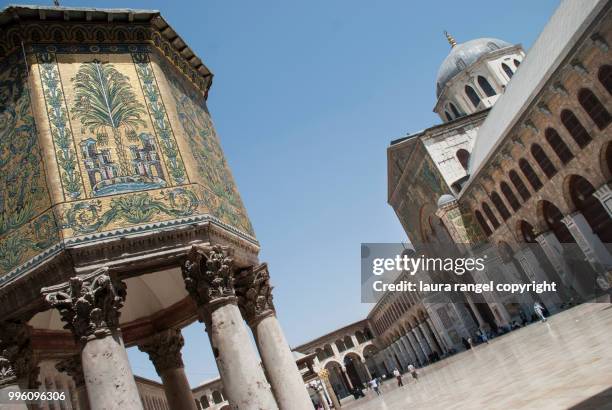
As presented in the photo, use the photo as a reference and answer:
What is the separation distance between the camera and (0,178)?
289 inches

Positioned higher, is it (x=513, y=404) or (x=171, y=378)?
(x=171, y=378)

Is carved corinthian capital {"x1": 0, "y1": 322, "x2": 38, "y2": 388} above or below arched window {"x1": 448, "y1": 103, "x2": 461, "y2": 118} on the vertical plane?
below

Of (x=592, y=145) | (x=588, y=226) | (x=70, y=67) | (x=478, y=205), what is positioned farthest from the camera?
(x=478, y=205)

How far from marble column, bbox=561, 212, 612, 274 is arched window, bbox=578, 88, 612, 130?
423 centimetres

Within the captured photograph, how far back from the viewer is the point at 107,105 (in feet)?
24.4

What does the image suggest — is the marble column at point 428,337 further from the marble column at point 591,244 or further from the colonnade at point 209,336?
the colonnade at point 209,336

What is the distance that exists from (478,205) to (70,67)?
2385 cm

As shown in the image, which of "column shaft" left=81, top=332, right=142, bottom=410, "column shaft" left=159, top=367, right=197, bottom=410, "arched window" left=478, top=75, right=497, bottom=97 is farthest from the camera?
"arched window" left=478, top=75, right=497, bottom=97

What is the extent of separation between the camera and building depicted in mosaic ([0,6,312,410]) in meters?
6.05

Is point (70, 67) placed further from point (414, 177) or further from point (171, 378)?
point (414, 177)

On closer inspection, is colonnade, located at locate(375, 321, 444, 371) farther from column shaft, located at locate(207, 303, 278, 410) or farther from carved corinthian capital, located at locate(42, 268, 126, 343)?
carved corinthian capital, located at locate(42, 268, 126, 343)

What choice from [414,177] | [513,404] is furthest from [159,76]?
[414,177]

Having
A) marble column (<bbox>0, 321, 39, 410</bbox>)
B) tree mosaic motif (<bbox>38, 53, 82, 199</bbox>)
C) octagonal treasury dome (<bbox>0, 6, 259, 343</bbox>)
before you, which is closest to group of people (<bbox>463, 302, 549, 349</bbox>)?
octagonal treasury dome (<bbox>0, 6, 259, 343</bbox>)

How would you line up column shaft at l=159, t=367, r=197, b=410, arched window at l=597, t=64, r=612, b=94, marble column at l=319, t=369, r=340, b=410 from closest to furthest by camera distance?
column shaft at l=159, t=367, r=197, b=410, arched window at l=597, t=64, r=612, b=94, marble column at l=319, t=369, r=340, b=410
